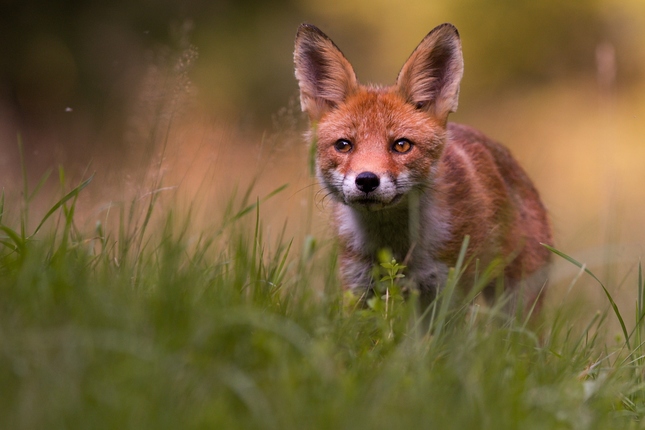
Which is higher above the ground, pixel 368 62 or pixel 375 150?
pixel 368 62

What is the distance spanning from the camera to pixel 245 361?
254cm

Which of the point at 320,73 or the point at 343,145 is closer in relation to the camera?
the point at 343,145

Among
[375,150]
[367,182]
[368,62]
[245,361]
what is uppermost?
[368,62]

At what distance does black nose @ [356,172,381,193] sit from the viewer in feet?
13.4

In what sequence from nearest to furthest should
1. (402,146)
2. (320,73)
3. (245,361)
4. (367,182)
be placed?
(245,361) < (367,182) < (402,146) < (320,73)

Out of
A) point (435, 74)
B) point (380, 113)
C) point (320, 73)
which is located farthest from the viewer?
point (320, 73)

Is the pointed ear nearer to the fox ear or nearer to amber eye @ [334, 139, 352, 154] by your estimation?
the fox ear

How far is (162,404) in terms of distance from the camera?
212 cm

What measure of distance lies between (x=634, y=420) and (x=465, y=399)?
940mm

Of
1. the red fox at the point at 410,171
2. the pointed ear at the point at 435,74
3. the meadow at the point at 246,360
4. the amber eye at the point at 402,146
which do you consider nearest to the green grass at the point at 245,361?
the meadow at the point at 246,360

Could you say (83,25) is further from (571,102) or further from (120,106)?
(571,102)

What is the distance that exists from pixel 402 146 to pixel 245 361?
232cm

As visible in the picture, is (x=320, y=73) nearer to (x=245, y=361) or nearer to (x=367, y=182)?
(x=367, y=182)

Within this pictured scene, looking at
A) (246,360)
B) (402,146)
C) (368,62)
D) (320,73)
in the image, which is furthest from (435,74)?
(368,62)
